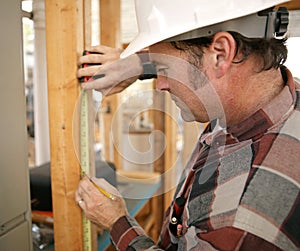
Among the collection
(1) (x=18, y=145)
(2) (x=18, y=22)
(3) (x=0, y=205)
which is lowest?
(3) (x=0, y=205)

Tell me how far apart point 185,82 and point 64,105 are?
31 cm

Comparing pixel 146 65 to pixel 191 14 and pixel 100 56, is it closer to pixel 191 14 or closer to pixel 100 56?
pixel 100 56

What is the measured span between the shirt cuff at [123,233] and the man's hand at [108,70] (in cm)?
36

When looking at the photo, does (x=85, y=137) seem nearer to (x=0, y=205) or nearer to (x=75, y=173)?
(x=75, y=173)

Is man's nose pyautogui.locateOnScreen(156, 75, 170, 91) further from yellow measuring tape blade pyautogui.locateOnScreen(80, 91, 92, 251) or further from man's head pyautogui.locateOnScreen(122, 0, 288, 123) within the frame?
yellow measuring tape blade pyautogui.locateOnScreen(80, 91, 92, 251)

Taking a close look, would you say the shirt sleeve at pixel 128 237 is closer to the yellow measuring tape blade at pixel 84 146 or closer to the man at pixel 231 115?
the man at pixel 231 115

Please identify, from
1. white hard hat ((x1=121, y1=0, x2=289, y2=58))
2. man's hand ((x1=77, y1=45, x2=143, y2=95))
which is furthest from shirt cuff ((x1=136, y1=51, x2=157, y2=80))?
white hard hat ((x1=121, y1=0, x2=289, y2=58))

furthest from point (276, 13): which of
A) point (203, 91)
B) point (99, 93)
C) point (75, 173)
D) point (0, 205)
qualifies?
point (0, 205)

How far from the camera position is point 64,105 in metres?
0.75

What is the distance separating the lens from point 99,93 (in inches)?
34.2

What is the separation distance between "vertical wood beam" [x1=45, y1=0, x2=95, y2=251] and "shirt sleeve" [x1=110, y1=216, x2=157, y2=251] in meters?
0.12

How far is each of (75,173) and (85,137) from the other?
98 mm

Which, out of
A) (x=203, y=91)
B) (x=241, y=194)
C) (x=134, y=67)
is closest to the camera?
(x=241, y=194)

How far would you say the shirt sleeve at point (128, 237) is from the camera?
701 millimetres
